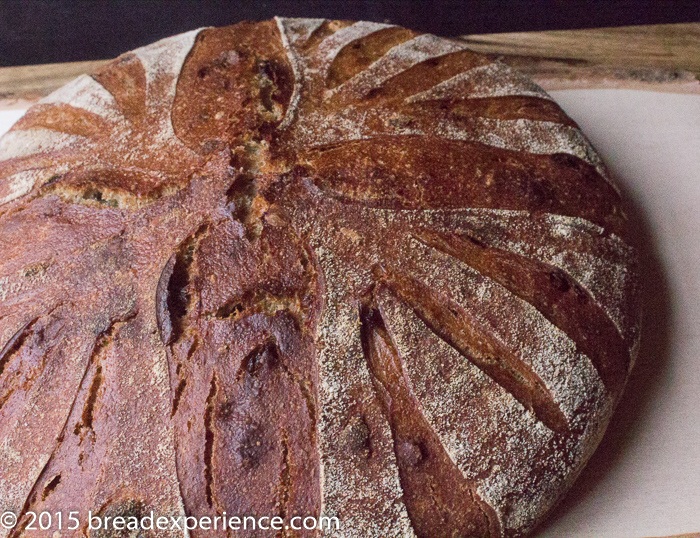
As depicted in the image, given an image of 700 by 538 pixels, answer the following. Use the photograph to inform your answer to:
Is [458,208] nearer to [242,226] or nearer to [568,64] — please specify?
[242,226]

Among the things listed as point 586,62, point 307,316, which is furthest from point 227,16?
point 307,316

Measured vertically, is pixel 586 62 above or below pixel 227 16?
below

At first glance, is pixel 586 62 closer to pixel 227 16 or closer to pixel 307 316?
pixel 227 16

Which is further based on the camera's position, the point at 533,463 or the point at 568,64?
the point at 568,64

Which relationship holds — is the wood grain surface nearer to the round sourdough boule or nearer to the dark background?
the dark background

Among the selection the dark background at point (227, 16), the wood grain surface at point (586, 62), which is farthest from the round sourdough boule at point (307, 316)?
the dark background at point (227, 16)

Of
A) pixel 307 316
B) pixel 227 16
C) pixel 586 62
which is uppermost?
pixel 227 16

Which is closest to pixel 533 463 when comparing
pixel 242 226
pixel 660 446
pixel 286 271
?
pixel 660 446
